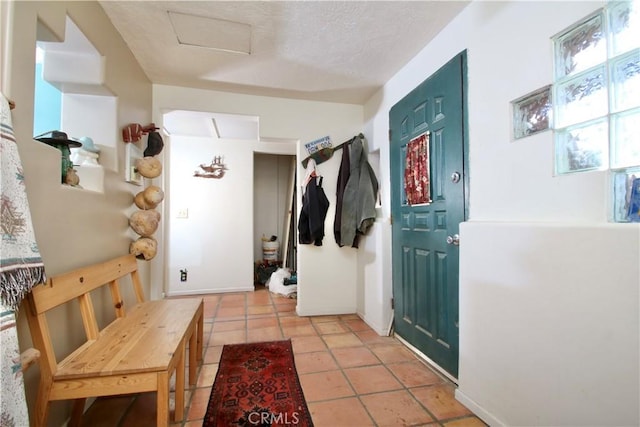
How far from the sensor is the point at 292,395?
1500mm

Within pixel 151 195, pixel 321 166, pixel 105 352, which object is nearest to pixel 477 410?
pixel 105 352

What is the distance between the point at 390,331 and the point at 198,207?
2.93m

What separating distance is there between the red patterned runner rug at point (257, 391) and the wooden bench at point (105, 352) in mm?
240

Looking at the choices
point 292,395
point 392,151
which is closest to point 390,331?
point 292,395

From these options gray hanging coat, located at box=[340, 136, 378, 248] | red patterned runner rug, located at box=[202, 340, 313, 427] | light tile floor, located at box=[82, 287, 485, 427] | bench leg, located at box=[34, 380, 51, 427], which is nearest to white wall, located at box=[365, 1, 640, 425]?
light tile floor, located at box=[82, 287, 485, 427]

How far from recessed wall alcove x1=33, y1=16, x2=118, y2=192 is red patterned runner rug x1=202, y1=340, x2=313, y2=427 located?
1391mm

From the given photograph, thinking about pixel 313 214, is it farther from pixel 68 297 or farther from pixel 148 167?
pixel 68 297

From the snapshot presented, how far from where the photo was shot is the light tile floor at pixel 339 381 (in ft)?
4.37

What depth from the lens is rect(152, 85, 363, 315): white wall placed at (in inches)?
105

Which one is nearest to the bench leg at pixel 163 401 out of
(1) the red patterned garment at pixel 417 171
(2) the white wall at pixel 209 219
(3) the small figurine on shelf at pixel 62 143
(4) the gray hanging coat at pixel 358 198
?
(3) the small figurine on shelf at pixel 62 143

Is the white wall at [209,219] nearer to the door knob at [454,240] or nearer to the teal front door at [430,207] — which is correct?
the teal front door at [430,207]

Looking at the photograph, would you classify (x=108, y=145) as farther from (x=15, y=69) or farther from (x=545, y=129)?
(x=545, y=129)

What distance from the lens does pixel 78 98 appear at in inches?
63.6

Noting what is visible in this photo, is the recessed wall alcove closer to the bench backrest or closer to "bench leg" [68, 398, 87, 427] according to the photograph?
the bench backrest
